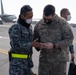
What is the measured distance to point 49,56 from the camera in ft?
15.9

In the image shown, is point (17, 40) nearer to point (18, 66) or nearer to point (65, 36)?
point (18, 66)

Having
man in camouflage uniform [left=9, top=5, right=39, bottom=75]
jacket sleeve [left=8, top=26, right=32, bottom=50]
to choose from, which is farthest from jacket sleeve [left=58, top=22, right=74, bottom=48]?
jacket sleeve [left=8, top=26, right=32, bottom=50]

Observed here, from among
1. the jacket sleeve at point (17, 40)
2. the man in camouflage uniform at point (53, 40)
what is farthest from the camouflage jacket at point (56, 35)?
the jacket sleeve at point (17, 40)

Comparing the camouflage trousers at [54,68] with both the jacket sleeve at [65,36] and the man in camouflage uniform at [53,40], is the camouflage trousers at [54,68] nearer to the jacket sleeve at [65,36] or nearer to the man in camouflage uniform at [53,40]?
the man in camouflage uniform at [53,40]

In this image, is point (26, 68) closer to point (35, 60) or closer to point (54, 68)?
A: point (54, 68)

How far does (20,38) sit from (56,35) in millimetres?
662

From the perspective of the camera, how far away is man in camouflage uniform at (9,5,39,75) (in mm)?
4355

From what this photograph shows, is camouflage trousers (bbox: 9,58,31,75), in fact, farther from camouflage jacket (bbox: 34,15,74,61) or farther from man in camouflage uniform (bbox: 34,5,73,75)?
camouflage jacket (bbox: 34,15,74,61)

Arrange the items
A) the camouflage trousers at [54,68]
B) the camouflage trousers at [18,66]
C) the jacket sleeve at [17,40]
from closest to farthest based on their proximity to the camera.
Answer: the jacket sleeve at [17,40]
the camouflage trousers at [18,66]
the camouflage trousers at [54,68]

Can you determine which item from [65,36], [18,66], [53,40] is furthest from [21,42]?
[65,36]

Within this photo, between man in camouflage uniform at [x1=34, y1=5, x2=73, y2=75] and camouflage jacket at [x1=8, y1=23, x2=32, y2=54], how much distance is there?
297mm

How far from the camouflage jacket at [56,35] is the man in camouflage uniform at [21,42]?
1.16ft

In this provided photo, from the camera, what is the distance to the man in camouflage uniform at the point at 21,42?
14.3 ft

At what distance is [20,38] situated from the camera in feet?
14.3
